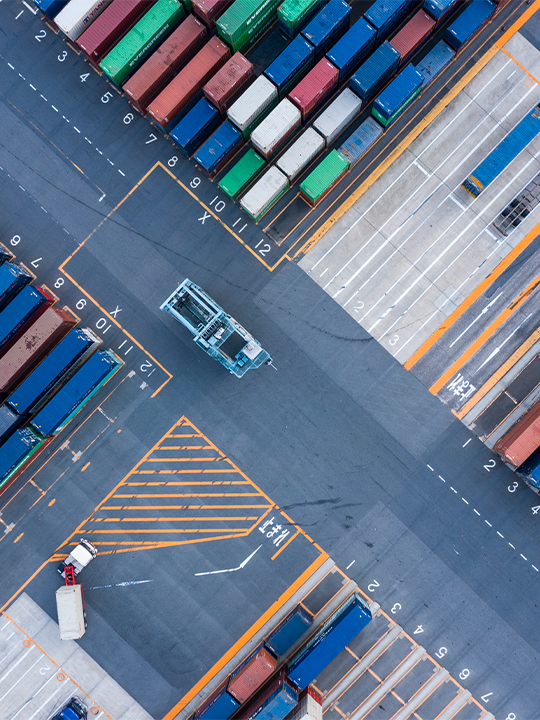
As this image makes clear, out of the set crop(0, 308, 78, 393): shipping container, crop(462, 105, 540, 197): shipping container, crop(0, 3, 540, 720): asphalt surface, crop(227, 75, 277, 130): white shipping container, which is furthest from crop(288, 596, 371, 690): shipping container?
crop(227, 75, 277, 130): white shipping container

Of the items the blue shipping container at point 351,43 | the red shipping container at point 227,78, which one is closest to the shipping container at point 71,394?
the red shipping container at point 227,78

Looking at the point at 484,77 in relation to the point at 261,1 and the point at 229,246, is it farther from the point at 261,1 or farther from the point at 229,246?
the point at 229,246

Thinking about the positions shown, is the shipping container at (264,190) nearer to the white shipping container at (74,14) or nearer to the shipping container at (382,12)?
the shipping container at (382,12)

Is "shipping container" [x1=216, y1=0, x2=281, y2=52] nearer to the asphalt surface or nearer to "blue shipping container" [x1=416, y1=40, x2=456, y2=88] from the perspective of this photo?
the asphalt surface

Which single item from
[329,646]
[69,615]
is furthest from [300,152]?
[69,615]

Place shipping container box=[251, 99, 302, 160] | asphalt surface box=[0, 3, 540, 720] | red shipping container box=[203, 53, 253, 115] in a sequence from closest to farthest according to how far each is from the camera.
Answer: red shipping container box=[203, 53, 253, 115] < shipping container box=[251, 99, 302, 160] < asphalt surface box=[0, 3, 540, 720]

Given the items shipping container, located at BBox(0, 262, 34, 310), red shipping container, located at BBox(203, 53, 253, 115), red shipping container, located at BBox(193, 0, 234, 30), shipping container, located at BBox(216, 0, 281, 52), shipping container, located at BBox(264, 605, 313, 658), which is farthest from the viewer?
shipping container, located at BBox(0, 262, 34, 310)
